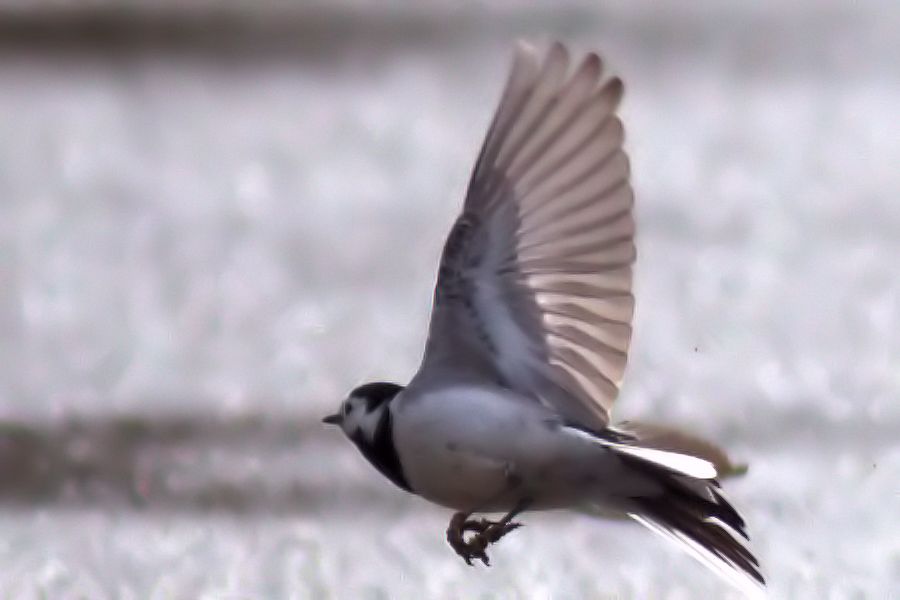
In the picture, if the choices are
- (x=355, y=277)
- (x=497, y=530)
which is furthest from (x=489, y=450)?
(x=355, y=277)

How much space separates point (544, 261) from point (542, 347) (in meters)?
0.08

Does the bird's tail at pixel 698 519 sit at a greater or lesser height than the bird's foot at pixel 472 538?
greater

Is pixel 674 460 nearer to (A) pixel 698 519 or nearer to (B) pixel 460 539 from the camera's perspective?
(A) pixel 698 519

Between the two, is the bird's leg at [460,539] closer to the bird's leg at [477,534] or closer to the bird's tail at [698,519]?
the bird's leg at [477,534]

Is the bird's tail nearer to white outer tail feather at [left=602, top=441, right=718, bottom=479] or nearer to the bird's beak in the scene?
white outer tail feather at [left=602, top=441, right=718, bottom=479]

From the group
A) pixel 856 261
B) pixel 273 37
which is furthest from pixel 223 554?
pixel 273 37

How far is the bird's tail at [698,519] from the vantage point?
1580 mm

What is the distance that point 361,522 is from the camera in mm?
2062

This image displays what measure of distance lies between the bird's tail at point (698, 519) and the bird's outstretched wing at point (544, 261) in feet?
0.30

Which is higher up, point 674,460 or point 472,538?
point 674,460

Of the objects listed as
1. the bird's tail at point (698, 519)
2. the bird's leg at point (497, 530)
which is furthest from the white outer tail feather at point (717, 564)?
the bird's leg at point (497, 530)

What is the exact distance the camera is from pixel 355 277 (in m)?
2.62

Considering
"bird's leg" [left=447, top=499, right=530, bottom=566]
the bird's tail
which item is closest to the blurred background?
"bird's leg" [left=447, top=499, right=530, bottom=566]

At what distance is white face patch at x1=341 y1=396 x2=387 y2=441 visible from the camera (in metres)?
1.70
